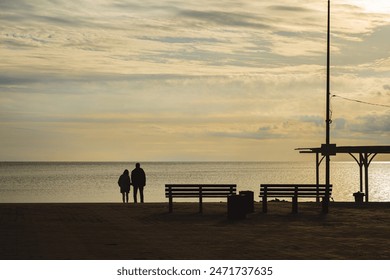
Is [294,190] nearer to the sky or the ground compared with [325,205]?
nearer to the sky

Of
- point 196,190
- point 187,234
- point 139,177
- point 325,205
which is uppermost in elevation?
point 139,177

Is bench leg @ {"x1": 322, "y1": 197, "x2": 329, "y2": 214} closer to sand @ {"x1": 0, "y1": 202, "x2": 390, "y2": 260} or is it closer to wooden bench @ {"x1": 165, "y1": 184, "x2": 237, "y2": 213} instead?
sand @ {"x1": 0, "y1": 202, "x2": 390, "y2": 260}

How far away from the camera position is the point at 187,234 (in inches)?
817

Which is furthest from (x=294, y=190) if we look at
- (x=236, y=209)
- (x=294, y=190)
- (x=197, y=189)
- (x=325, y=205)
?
(x=236, y=209)

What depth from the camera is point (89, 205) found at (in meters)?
33.2

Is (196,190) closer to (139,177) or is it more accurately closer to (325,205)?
(325,205)

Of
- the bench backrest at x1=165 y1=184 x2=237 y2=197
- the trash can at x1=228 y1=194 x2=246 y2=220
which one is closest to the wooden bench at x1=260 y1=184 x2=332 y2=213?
the bench backrest at x1=165 y1=184 x2=237 y2=197

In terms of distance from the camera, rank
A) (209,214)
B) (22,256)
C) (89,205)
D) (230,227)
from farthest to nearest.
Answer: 1. (89,205)
2. (209,214)
3. (230,227)
4. (22,256)

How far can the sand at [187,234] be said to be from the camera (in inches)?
668

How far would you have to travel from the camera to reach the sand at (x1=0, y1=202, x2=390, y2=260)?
55.7 ft

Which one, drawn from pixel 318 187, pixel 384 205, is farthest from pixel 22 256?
pixel 384 205

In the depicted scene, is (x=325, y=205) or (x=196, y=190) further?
(x=325, y=205)

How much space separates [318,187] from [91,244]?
456 inches
